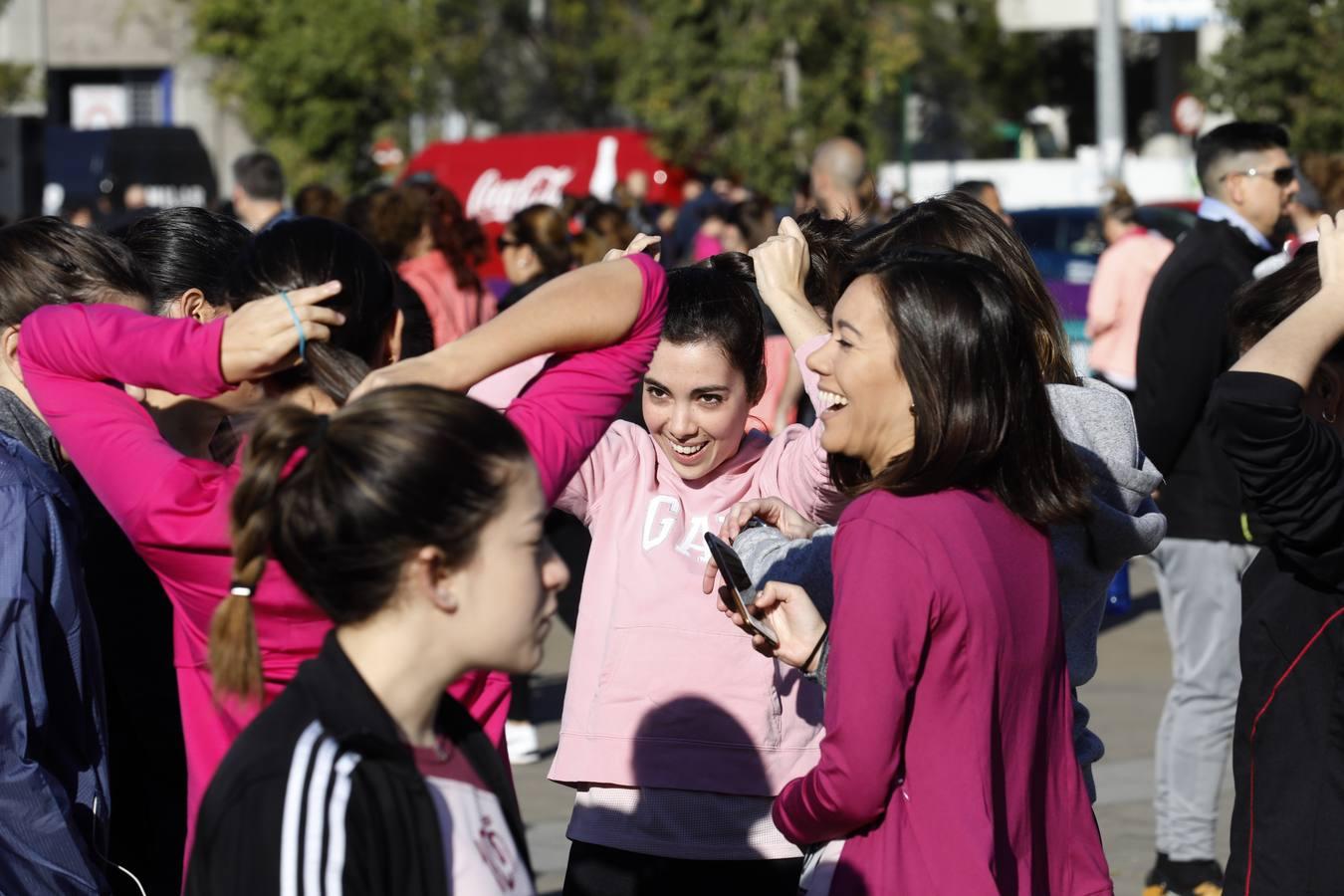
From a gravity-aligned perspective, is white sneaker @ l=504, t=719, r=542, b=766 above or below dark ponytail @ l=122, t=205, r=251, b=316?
below

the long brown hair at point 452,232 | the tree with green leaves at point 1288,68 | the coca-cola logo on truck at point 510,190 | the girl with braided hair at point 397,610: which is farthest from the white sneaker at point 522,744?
the tree with green leaves at point 1288,68

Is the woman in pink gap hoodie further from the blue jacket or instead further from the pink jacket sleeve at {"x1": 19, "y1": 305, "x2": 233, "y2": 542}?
the pink jacket sleeve at {"x1": 19, "y1": 305, "x2": 233, "y2": 542}

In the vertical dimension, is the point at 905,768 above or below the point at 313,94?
below

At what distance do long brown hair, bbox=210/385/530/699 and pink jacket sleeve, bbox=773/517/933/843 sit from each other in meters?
0.61

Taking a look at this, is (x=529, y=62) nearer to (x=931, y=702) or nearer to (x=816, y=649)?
(x=816, y=649)

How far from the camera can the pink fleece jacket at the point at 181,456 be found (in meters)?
2.54

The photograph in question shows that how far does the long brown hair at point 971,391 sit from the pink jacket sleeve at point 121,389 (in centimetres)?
97

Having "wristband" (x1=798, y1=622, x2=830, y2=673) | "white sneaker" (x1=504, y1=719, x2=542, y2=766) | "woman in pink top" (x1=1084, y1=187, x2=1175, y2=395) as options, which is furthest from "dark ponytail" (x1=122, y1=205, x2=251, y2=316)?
"woman in pink top" (x1=1084, y1=187, x2=1175, y2=395)

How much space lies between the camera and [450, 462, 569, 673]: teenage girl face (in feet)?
7.22

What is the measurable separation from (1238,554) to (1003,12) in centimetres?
3360

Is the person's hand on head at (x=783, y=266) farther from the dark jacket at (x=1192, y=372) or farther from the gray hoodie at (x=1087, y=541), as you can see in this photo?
the dark jacket at (x=1192, y=372)

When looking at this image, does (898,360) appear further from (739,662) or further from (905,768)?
(739,662)

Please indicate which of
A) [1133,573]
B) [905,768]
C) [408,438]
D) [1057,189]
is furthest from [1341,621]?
[1057,189]

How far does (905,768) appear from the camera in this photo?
2656 mm
